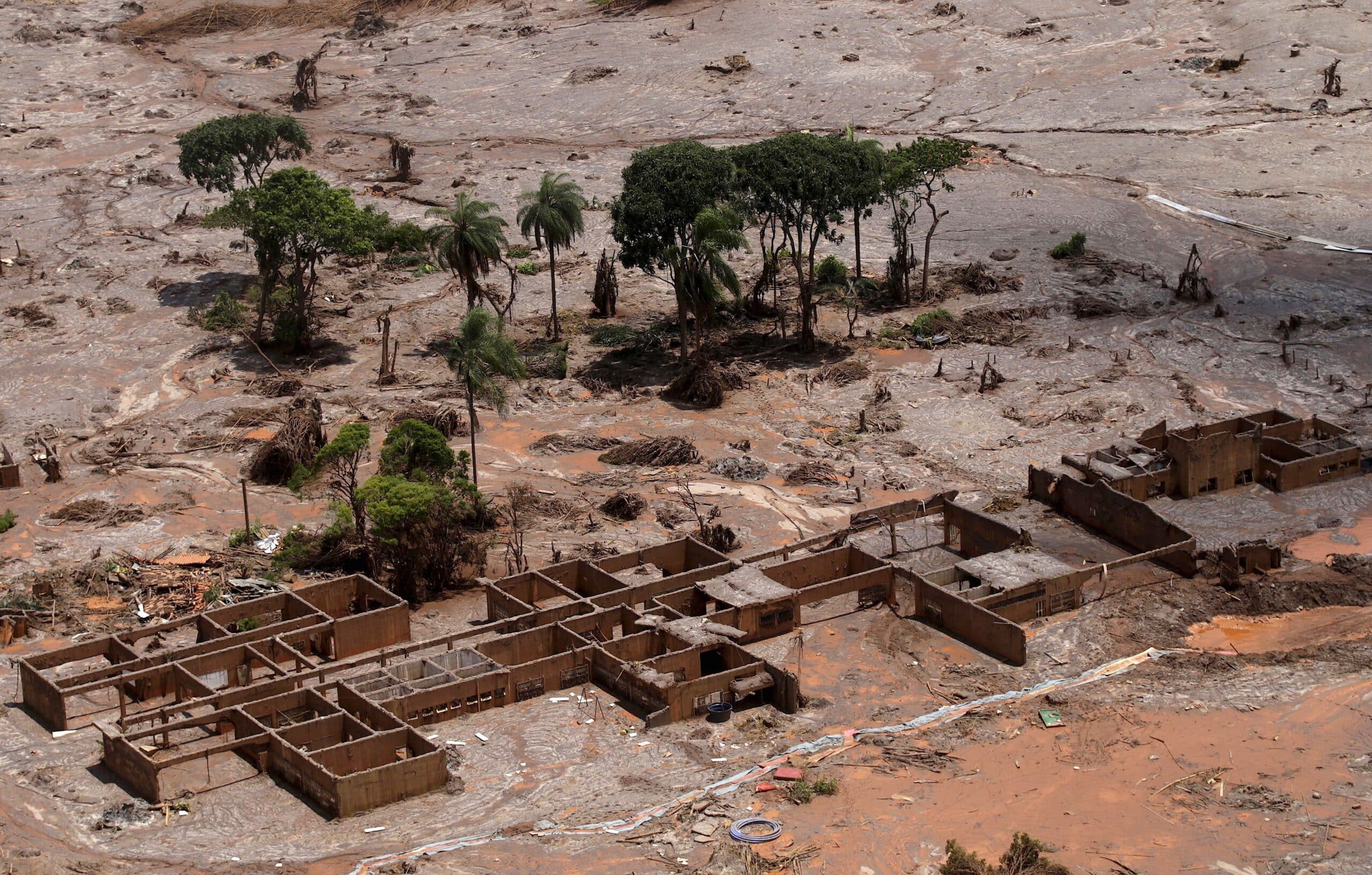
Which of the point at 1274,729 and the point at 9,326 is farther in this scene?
the point at 9,326

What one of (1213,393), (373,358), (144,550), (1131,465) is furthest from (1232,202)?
(144,550)

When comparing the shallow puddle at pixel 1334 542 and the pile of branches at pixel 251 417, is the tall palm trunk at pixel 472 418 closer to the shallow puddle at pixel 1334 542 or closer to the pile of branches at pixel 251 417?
the pile of branches at pixel 251 417

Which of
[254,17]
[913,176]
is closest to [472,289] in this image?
[913,176]

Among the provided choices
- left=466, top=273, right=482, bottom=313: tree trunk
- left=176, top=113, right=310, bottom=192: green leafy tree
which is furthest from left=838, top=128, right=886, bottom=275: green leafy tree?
left=176, top=113, right=310, bottom=192: green leafy tree

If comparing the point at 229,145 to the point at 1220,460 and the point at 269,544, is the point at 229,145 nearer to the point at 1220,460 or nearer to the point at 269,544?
the point at 269,544

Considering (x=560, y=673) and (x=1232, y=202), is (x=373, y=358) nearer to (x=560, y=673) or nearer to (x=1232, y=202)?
(x=560, y=673)

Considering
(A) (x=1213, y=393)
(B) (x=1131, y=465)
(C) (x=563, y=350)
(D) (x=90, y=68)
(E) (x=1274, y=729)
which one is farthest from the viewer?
(D) (x=90, y=68)
